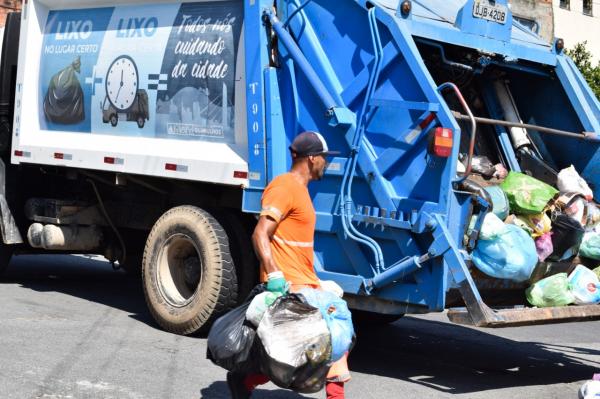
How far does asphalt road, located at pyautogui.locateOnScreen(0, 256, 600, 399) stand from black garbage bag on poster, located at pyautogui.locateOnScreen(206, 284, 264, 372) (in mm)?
1007

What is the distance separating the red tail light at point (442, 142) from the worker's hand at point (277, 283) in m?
1.68

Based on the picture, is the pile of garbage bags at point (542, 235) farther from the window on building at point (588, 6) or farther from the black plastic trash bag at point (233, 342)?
the window on building at point (588, 6)

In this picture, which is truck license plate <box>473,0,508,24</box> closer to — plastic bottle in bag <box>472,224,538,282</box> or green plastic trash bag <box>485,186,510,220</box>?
green plastic trash bag <box>485,186,510,220</box>

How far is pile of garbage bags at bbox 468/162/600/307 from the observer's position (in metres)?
6.19

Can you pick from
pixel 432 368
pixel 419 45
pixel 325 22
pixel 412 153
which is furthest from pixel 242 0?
pixel 432 368

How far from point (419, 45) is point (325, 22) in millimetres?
729

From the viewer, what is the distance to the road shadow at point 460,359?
6.82 metres

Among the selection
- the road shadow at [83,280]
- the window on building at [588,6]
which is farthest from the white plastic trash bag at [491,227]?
the window on building at [588,6]

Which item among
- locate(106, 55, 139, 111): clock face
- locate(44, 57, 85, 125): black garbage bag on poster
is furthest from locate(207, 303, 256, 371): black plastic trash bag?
locate(44, 57, 85, 125): black garbage bag on poster

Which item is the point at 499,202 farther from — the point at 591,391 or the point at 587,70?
the point at 587,70

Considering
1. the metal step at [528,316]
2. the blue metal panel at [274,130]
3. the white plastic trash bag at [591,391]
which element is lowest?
the white plastic trash bag at [591,391]

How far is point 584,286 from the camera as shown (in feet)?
22.1

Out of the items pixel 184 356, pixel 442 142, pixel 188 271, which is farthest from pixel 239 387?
pixel 188 271

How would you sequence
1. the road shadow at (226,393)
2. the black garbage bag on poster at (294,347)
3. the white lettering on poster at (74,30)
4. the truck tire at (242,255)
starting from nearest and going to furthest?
1. the black garbage bag on poster at (294,347)
2. the road shadow at (226,393)
3. the truck tire at (242,255)
4. the white lettering on poster at (74,30)
